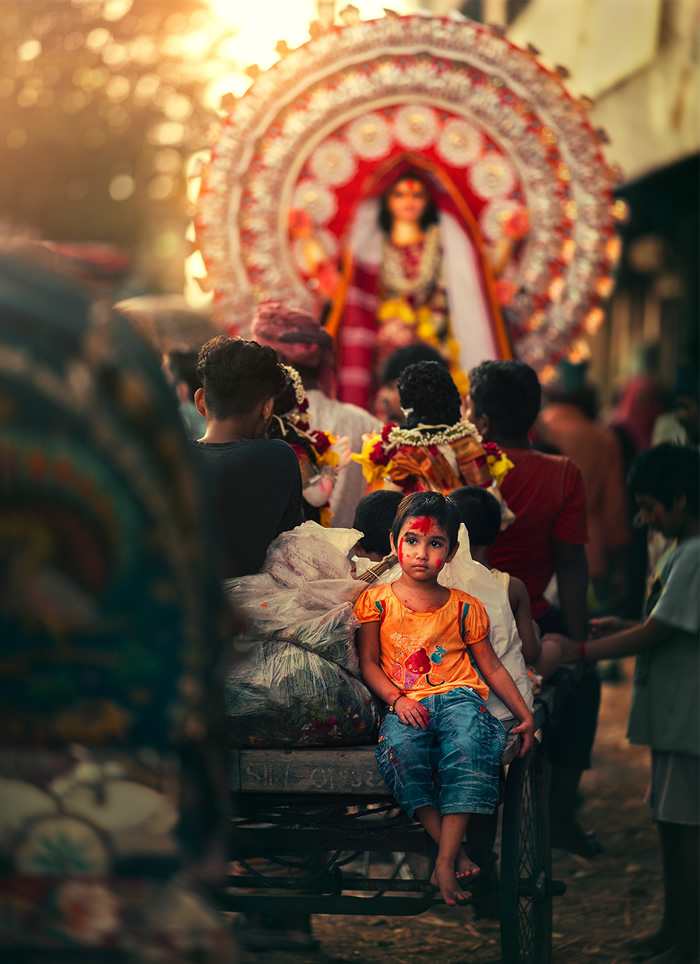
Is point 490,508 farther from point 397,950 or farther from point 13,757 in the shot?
point 13,757

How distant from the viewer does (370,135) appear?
7219 millimetres

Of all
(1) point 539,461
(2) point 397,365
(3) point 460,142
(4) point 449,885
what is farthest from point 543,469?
(3) point 460,142

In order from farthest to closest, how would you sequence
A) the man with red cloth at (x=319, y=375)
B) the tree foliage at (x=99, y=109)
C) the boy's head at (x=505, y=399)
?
the tree foliage at (x=99, y=109)
the man with red cloth at (x=319, y=375)
the boy's head at (x=505, y=399)

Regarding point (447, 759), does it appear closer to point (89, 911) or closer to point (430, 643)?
point (430, 643)

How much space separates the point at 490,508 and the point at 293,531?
2.40ft

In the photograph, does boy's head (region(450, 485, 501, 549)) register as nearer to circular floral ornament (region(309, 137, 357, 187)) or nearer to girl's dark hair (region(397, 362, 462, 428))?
girl's dark hair (region(397, 362, 462, 428))

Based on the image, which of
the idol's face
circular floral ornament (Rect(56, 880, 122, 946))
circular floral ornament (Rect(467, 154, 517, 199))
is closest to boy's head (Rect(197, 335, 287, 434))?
circular floral ornament (Rect(56, 880, 122, 946))

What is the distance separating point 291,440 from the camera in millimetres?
4453

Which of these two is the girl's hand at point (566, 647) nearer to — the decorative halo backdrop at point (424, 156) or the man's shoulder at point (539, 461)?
the man's shoulder at point (539, 461)

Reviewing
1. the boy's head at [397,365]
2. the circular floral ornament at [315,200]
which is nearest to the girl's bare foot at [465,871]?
the boy's head at [397,365]

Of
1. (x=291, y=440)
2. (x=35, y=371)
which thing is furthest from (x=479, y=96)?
(x=35, y=371)

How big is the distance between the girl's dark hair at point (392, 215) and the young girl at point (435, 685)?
411cm

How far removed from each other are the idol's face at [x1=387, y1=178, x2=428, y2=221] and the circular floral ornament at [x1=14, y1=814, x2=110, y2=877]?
567cm

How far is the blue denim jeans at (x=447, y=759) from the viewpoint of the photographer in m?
3.07
